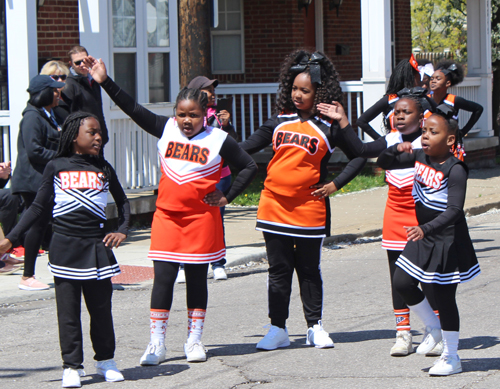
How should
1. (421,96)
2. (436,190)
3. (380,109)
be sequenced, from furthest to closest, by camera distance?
(380,109)
(421,96)
(436,190)

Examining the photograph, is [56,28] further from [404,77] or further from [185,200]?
[185,200]

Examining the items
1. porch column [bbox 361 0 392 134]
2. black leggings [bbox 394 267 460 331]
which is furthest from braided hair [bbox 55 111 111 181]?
porch column [bbox 361 0 392 134]

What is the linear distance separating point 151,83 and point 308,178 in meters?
6.59

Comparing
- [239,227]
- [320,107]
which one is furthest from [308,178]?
[239,227]

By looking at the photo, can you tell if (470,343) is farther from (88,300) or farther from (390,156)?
(88,300)

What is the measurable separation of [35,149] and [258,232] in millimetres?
3851

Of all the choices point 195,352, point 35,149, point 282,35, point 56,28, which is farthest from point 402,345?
point 282,35

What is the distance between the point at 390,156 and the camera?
527 centimetres

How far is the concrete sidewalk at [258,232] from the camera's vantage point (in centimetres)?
826

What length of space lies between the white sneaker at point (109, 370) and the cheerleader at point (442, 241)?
1758 mm

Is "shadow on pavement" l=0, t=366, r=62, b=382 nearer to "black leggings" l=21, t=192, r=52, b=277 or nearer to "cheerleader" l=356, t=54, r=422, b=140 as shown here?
"black leggings" l=21, t=192, r=52, b=277

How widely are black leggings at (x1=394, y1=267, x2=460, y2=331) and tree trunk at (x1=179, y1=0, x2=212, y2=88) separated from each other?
4860 millimetres

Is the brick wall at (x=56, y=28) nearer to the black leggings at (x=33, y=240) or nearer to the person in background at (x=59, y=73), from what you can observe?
the person in background at (x=59, y=73)

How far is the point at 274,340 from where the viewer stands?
222 inches
